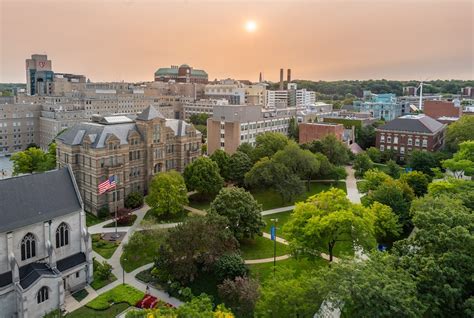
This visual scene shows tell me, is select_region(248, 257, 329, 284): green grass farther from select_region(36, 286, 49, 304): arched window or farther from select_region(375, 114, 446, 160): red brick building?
select_region(375, 114, 446, 160): red brick building

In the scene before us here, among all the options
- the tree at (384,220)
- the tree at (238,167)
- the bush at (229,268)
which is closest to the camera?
the bush at (229,268)

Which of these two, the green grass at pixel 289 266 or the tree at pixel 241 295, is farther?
the green grass at pixel 289 266

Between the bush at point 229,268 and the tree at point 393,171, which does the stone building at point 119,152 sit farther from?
the tree at point 393,171

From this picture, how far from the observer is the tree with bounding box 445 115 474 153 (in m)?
88.9

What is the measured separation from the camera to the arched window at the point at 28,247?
1541 inches

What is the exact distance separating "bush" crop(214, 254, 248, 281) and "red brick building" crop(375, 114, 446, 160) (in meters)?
70.1

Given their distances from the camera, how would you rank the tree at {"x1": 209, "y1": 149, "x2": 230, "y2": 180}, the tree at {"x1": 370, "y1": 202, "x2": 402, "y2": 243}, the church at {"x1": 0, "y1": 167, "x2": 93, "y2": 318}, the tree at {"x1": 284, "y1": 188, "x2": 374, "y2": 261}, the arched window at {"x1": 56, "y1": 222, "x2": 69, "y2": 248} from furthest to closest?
the tree at {"x1": 209, "y1": 149, "x2": 230, "y2": 180}
the tree at {"x1": 370, "y1": 202, "x2": 402, "y2": 243}
the arched window at {"x1": 56, "y1": 222, "x2": 69, "y2": 248}
the tree at {"x1": 284, "y1": 188, "x2": 374, "y2": 261}
the church at {"x1": 0, "y1": 167, "x2": 93, "y2": 318}

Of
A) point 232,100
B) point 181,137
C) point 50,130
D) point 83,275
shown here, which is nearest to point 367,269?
point 83,275

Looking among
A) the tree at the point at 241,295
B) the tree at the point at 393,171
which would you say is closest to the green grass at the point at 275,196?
the tree at the point at 393,171

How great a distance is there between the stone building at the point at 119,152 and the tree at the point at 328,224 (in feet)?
109

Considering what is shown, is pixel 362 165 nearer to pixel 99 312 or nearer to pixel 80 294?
pixel 80 294

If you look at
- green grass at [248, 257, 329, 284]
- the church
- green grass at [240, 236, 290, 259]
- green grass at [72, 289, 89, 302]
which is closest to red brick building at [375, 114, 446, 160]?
green grass at [240, 236, 290, 259]

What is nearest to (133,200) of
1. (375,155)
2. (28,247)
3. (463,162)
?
(28,247)

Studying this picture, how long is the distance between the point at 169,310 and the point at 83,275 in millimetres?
20045
